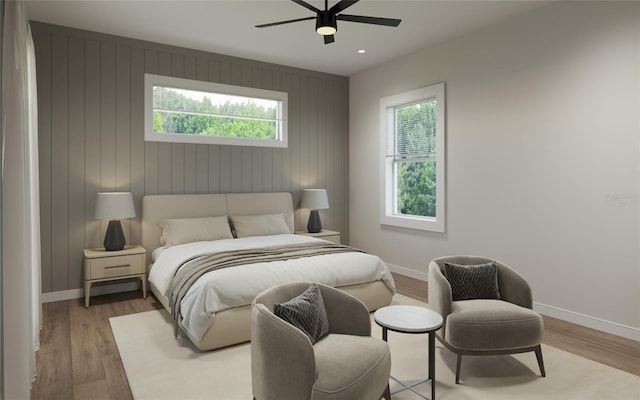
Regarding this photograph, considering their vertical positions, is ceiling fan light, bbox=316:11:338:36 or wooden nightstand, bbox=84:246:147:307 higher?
ceiling fan light, bbox=316:11:338:36

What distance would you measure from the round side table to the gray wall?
6.45 ft

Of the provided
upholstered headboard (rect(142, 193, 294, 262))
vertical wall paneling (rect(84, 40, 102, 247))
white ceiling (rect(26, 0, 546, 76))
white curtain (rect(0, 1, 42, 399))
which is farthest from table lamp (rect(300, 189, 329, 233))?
white curtain (rect(0, 1, 42, 399))

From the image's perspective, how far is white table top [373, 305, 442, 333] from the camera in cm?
232

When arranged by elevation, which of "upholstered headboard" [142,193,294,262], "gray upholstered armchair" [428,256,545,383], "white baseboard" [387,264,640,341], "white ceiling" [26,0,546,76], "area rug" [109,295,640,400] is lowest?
"area rug" [109,295,640,400]

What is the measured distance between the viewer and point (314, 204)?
571cm

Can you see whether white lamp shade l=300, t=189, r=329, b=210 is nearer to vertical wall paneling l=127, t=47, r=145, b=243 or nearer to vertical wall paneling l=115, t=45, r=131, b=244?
vertical wall paneling l=127, t=47, r=145, b=243

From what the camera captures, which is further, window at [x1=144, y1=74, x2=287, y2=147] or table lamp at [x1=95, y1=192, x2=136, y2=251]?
window at [x1=144, y1=74, x2=287, y2=147]

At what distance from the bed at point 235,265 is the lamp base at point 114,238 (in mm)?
374

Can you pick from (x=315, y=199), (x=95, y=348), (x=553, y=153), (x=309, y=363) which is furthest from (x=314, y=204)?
(x=309, y=363)

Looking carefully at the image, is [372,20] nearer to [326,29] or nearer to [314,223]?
[326,29]

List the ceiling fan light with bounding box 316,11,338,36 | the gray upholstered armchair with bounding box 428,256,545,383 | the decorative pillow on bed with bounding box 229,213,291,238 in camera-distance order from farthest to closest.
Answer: the decorative pillow on bed with bounding box 229,213,291,238 → the ceiling fan light with bounding box 316,11,338,36 → the gray upholstered armchair with bounding box 428,256,545,383

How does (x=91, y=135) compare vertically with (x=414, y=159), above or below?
above

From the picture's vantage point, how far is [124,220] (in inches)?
185

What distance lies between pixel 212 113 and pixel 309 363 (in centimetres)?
411
